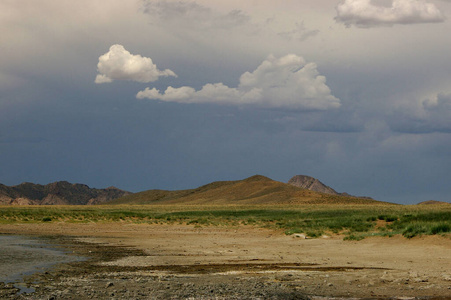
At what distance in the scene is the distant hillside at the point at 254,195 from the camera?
14425 centimetres

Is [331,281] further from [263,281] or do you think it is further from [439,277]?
[439,277]

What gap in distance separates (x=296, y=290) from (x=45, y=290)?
6.68 m

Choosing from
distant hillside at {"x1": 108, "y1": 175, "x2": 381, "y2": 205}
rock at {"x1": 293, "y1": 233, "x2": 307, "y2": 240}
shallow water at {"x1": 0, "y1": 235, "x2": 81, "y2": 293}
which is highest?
distant hillside at {"x1": 108, "y1": 175, "x2": 381, "y2": 205}

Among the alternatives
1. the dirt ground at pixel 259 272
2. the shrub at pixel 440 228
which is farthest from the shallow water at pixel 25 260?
the shrub at pixel 440 228

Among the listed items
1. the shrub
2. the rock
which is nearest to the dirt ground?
the shrub

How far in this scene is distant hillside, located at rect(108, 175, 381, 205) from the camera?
144 meters

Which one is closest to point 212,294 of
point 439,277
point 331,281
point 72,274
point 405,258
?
point 331,281

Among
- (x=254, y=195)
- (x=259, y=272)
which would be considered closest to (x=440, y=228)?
(x=259, y=272)

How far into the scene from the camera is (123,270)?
19.2 meters

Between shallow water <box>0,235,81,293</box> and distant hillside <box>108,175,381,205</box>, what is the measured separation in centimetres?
11295

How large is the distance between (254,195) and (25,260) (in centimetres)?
14171

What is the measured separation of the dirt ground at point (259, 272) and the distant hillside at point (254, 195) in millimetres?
111758

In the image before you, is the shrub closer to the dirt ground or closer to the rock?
the dirt ground

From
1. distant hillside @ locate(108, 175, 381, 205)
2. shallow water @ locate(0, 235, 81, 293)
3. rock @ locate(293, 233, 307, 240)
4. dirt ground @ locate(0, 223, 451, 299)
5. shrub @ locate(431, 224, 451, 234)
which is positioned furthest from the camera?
distant hillside @ locate(108, 175, 381, 205)
